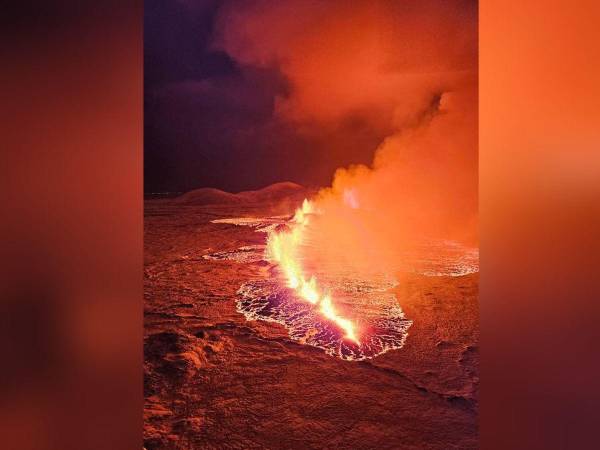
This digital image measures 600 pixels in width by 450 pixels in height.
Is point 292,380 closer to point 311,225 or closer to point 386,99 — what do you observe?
point 311,225

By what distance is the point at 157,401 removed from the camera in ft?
6.75

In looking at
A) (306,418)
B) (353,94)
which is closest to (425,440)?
(306,418)

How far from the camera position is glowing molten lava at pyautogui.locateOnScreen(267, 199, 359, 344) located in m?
3.31

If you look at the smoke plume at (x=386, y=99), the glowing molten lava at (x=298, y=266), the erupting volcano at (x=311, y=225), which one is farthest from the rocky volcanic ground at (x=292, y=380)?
the smoke plume at (x=386, y=99)

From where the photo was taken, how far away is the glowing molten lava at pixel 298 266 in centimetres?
331

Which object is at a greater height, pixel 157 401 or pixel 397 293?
pixel 397 293

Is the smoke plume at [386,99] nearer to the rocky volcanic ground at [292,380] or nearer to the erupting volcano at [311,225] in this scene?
the erupting volcano at [311,225]

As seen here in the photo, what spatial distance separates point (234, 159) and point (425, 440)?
582cm

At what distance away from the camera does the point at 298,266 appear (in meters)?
4.55

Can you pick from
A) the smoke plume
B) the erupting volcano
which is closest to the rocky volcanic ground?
the erupting volcano

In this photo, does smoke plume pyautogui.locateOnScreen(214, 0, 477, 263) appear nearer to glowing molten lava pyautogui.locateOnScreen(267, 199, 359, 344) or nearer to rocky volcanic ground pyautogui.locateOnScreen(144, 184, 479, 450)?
glowing molten lava pyautogui.locateOnScreen(267, 199, 359, 344)

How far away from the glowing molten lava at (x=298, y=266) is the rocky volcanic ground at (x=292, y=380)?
455mm
